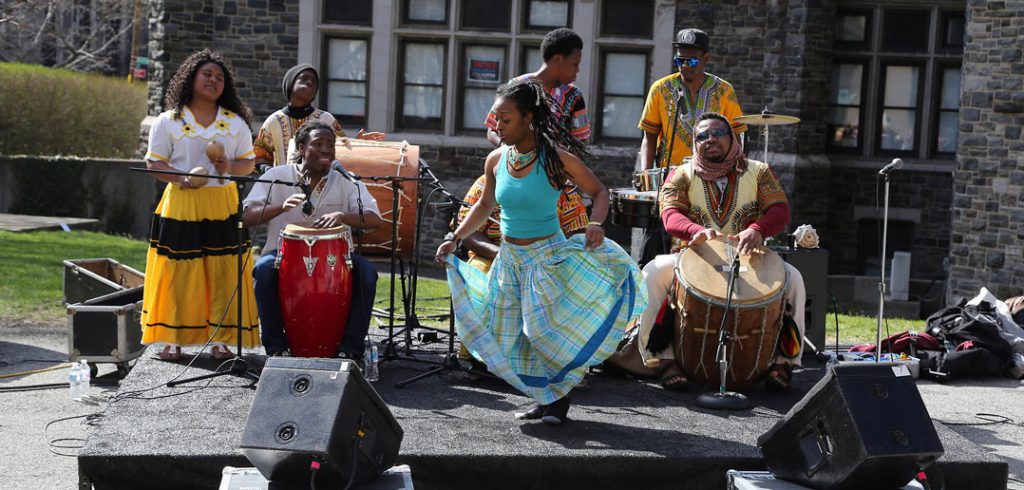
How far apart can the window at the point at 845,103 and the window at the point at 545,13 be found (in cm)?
354

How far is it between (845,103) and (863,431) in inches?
A: 466

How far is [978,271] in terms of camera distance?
1320cm

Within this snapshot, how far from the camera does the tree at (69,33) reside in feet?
93.8

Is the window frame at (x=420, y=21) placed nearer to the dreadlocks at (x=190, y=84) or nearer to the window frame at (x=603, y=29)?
the window frame at (x=603, y=29)

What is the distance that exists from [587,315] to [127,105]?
60.5ft

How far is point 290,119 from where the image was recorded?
8305 millimetres

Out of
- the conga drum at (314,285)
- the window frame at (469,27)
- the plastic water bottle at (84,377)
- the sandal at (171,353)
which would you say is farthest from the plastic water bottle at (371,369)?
the window frame at (469,27)

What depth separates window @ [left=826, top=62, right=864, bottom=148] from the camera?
16.0m

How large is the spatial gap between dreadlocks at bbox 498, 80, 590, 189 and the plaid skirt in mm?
322

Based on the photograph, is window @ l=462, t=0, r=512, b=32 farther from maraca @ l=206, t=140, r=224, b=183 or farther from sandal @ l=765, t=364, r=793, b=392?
sandal @ l=765, t=364, r=793, b=392

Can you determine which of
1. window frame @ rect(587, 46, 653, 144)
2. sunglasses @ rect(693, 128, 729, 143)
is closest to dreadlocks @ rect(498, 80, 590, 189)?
sunglasses @ rect(693, 128, 729, 143)

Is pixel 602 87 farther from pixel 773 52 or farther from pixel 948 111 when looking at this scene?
pixel 948 111

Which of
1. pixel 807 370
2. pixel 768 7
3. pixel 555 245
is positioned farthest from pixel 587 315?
pixel 768 7

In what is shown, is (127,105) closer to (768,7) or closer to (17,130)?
(17,130)
